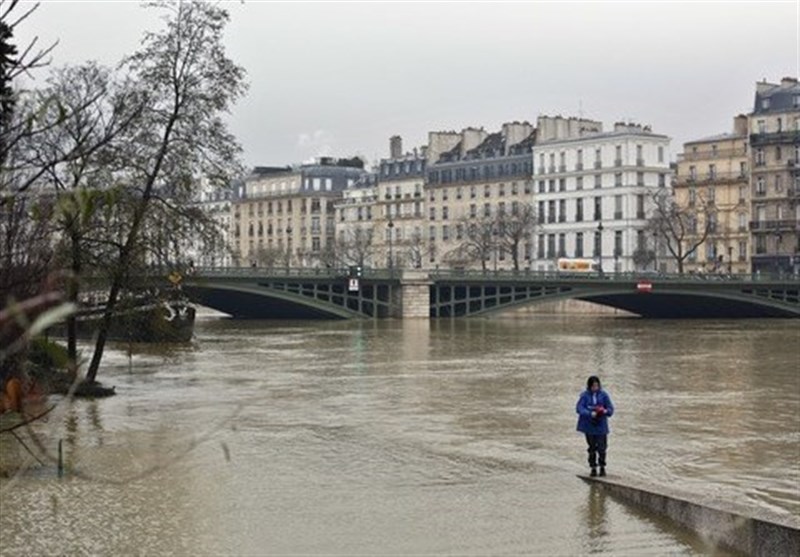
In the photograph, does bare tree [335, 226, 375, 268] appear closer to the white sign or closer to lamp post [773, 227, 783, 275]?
lamp post [773, 227, 783, 275]

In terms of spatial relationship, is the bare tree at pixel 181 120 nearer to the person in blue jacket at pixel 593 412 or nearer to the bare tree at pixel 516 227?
the person in blue jacket at pixel 593 412

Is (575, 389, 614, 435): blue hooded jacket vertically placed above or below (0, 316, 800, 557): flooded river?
above

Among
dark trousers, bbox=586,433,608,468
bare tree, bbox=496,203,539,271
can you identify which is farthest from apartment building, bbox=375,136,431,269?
dark trousers, bbox=586,433,608,468

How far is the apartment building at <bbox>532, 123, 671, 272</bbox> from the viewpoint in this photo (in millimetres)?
116438

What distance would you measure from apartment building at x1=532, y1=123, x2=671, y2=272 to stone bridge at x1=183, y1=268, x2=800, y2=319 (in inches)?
1112

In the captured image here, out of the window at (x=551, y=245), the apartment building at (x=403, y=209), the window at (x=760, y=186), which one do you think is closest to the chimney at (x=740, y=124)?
the window at (x=760, y=186)

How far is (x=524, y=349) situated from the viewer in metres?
52.6

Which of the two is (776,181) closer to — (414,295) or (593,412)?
(414,295)

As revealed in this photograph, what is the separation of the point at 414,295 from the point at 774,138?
40873mm

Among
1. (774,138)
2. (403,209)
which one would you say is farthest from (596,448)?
(403,209)

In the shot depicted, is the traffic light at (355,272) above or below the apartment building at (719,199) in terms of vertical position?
below

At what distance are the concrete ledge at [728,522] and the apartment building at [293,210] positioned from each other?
125652 millimetres

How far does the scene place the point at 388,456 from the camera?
2075 cm

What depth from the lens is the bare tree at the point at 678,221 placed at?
106 metres
